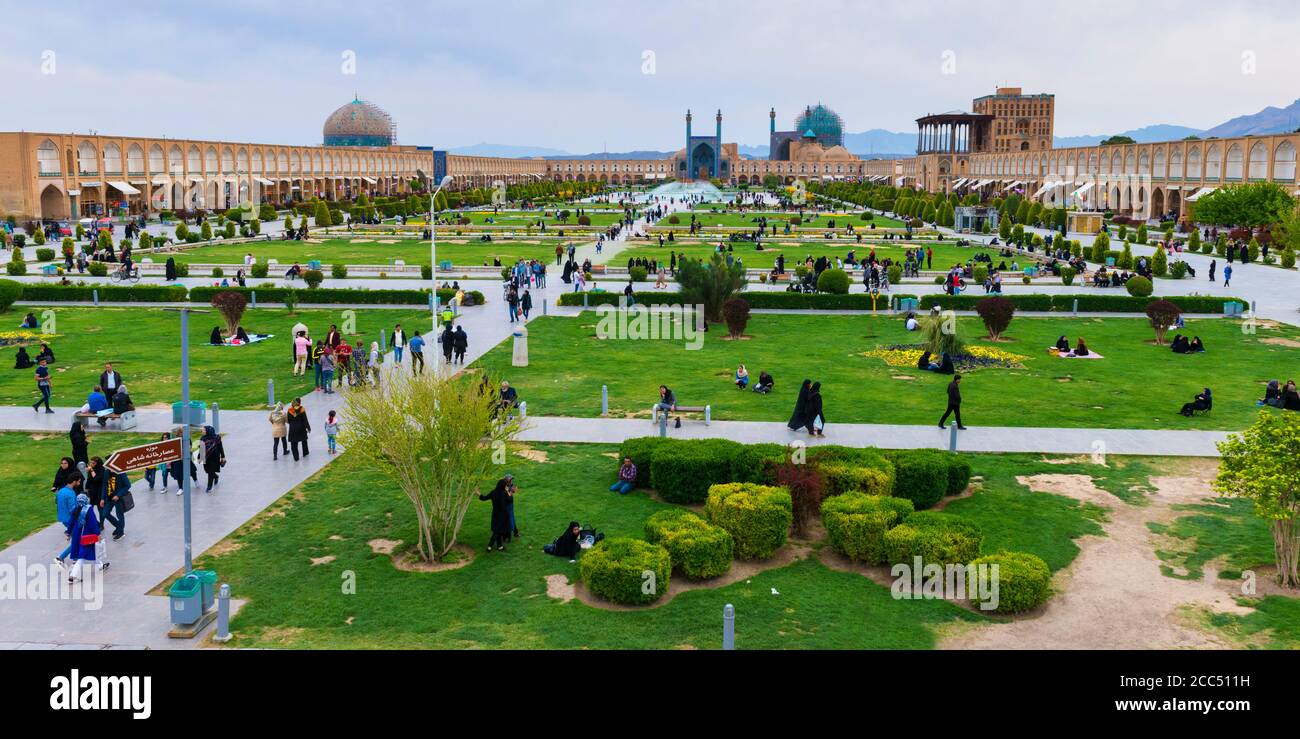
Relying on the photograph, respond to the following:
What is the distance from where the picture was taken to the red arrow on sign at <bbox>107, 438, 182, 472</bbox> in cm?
1023

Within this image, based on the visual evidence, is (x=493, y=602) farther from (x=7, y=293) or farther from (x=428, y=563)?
(x=7, y=293)

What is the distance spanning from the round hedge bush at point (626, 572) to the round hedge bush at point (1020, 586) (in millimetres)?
3123

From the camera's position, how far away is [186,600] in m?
8.97

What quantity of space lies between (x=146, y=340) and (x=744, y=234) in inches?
1401

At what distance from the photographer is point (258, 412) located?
1712 centimetres

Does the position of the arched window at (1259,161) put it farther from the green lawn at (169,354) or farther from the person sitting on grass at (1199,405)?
the green lawn at (169,354)

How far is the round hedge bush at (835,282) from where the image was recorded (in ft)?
100

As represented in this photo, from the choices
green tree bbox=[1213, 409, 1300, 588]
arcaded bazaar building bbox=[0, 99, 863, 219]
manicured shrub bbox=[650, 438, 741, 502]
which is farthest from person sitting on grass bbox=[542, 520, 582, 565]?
arcaded bazaar building bbox=[0, 99, 863, 219]

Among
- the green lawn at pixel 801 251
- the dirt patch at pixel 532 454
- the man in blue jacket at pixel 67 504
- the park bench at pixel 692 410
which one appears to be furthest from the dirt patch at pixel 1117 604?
the green lawn at pixel 801 251

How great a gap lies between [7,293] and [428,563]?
2267 centimetres

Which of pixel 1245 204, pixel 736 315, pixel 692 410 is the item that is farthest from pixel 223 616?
pixel 1245 204

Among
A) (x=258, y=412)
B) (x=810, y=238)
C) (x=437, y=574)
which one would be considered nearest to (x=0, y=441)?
(x=258, y=412)

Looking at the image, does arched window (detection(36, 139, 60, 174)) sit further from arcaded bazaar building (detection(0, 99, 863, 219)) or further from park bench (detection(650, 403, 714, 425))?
park bench (detection(650, 403, 714, 425))

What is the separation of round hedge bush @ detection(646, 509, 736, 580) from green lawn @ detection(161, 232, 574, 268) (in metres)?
32.4
